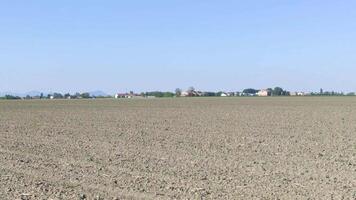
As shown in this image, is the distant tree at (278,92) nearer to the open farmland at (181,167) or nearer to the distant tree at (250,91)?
the distant tree at (250,91)

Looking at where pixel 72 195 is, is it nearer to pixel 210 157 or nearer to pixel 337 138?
pixel 210 157

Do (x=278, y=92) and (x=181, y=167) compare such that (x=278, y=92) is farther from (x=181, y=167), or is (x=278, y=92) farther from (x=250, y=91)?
(x=181, y=167)

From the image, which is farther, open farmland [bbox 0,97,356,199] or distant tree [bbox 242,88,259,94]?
distant tree [bbox 242,88,259,94]

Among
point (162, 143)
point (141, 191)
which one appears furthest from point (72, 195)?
point (162, 143)

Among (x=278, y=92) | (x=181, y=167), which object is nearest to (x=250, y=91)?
(x=278, y=92)

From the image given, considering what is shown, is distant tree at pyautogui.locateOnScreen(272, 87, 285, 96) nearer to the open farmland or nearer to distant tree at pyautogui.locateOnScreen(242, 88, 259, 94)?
distant tree at pyautogui.locateOnScreen(242, 88, 259, 94)

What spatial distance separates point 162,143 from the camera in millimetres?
16781

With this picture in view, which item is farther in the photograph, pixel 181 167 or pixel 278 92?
pixel 278 92

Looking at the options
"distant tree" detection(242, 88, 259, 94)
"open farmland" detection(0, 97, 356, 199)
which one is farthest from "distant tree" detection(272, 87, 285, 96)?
"open farmland" detection(0, 97, 356, 199)

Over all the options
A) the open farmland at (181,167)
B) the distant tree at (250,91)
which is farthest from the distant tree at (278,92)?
the open farmland at (181,167)

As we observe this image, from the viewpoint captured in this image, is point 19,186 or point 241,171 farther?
point 241,171

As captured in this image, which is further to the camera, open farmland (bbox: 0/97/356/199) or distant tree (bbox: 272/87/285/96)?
distant tree (bbox: 272/87/285/96)

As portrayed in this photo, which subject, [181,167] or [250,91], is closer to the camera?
[181,167]

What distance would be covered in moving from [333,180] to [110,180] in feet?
12.3
